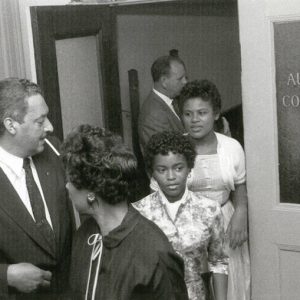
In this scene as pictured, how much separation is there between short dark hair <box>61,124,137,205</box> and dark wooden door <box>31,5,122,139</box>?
1.16 m

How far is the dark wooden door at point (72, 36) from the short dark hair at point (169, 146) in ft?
2.65

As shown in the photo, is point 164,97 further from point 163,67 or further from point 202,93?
point 202,93

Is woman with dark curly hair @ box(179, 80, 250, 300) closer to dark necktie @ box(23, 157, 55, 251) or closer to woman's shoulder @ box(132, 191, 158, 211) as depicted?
woman's shoulder @ box(132, 191, 158, 211)

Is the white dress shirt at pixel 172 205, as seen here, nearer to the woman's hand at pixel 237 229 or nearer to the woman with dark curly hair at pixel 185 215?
the woman with dark curly hair at pixel 185 215

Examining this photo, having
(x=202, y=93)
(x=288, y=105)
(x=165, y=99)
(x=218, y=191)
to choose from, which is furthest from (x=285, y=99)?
(x=165, y=99)

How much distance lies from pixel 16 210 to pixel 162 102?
6.52 feet

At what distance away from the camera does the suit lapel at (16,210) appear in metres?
2.26

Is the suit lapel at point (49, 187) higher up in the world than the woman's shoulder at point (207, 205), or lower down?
higher up

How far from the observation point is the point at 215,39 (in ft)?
21.0

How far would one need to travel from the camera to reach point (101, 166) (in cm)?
192

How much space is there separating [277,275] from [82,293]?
1.54m

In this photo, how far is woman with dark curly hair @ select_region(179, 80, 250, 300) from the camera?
2.94m

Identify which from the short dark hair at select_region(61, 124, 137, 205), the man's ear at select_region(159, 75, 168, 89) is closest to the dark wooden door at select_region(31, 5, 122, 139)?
the man's ear at select_region(159, 75, 168, 89)

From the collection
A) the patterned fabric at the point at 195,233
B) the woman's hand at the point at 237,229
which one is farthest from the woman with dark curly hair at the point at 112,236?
the woman's hand at the point at 237,229
